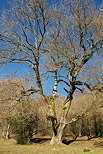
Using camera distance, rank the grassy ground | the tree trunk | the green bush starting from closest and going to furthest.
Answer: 1. the grassy ground
2. the tree trunk
3. the green bush

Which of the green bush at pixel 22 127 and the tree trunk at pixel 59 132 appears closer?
the tree trunk at pixel 59 132

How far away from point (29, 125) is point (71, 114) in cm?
836

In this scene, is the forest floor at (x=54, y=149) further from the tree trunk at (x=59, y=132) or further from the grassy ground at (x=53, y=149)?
the tree trunk at (x=59, y=132)

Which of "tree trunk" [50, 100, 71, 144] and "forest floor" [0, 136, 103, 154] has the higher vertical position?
"tree trunk" [50, 100, 71, 144]

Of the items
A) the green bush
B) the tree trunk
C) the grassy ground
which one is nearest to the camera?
the grassy ground

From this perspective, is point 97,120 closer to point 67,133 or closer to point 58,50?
point 67,133

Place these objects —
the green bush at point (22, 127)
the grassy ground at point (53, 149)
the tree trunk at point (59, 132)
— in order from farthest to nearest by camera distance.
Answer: the green bush at point (22, 127)
the tree trunk at point (59, 132)
the grassy ground at point (53, 149)

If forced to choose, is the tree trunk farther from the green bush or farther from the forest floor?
the green bush

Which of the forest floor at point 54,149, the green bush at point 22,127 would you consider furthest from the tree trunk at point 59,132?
the green bush at point 22,127

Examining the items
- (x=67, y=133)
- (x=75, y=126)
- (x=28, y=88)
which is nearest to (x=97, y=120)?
(x=75, y=126)

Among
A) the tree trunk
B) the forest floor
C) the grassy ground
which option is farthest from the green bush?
the tree trunk

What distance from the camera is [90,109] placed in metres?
10.4

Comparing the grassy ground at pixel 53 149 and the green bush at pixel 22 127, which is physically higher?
the green bush at pixel 22 127

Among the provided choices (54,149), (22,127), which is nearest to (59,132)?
(54,149)
